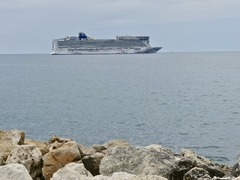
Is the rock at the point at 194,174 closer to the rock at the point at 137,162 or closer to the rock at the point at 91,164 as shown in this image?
the rock at the point at 137,162

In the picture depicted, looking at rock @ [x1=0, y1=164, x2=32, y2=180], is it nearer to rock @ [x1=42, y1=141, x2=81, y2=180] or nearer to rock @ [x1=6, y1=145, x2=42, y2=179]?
rock @ [x1=6, y1=145, x2=42, y2=179]

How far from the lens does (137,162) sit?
18.6ft

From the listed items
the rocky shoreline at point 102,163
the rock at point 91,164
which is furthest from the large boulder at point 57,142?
the rock at point 91,164

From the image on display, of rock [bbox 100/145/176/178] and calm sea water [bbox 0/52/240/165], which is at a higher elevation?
rock [bbox 100/145/176/178]

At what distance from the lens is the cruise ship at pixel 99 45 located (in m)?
125

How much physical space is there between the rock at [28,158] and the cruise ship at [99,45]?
118m

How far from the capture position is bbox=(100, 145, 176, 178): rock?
553 cm

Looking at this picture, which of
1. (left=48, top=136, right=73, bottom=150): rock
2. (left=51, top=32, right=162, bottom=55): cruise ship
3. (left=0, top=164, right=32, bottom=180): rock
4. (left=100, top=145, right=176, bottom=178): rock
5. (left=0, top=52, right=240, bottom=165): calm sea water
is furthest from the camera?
(left=51, top=32, right=162, bottom=55): cruise ship

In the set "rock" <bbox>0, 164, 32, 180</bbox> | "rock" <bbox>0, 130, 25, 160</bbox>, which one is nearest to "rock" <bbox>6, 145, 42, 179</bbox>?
"rock" <bbox>0, 130, 25, 160</bbox>

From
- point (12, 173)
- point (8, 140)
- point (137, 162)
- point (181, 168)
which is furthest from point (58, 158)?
point (12, 173)

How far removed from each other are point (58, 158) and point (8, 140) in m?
1.00

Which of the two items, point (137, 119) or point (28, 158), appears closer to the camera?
point (28, 158)

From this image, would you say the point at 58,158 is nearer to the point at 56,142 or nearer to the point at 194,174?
the point at 56,142

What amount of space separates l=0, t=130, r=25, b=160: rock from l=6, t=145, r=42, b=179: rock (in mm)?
426
